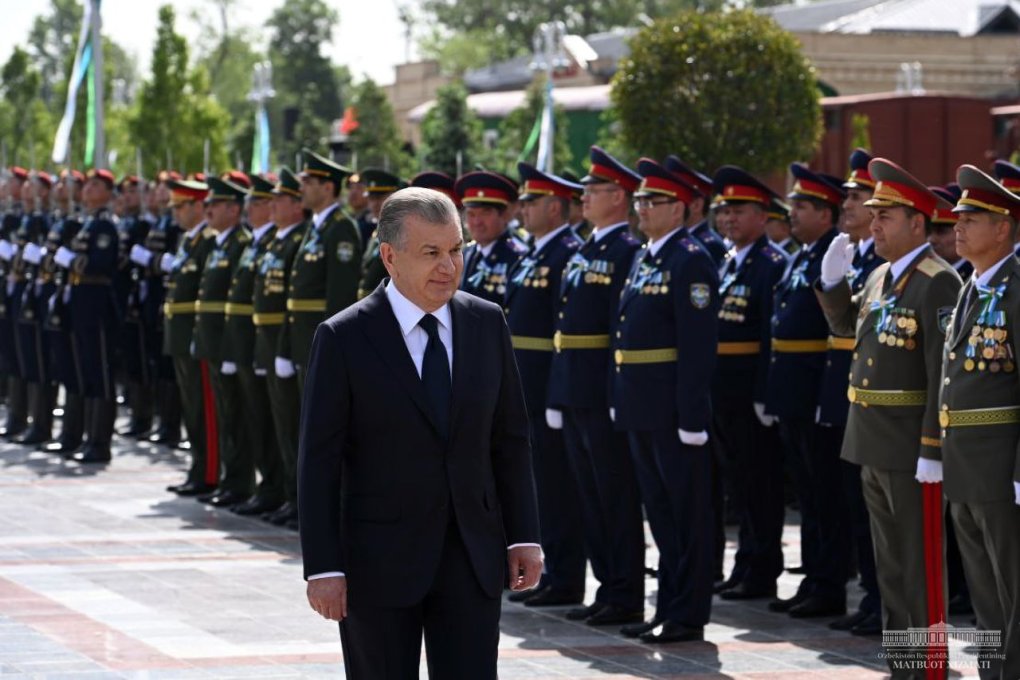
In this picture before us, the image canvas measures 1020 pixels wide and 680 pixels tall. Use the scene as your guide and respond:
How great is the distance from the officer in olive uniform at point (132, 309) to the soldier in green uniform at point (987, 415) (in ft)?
30.1

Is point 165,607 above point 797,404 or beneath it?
beneath

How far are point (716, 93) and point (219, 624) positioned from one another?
Result: 1960 centimetres

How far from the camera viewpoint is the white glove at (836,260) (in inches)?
300

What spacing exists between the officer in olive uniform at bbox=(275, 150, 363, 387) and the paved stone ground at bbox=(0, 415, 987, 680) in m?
1.18

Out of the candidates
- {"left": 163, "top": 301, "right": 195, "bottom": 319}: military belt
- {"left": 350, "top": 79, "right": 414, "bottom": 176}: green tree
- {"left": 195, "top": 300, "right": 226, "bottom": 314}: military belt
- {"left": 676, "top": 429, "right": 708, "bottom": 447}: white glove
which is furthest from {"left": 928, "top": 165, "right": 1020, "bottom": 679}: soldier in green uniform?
{"left": 350, "top": 79, "right": 414, "bottom": 176}: green tree

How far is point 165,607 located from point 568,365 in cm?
221

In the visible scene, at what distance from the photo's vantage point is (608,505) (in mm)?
9117

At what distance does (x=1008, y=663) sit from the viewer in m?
6.68

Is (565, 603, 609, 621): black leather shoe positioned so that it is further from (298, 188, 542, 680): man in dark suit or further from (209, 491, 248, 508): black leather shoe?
(209, 491, 248, 508): black leather shoe

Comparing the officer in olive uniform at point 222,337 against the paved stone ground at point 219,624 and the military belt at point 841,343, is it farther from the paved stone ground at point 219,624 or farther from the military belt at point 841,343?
the military belt at point 841,343

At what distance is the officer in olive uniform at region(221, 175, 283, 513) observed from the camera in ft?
40.5

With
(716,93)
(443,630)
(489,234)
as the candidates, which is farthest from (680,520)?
(716,93)

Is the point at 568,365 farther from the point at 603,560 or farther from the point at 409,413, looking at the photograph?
Result: the point at 409,413

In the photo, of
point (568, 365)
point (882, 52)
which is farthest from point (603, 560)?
point (882, 52)
